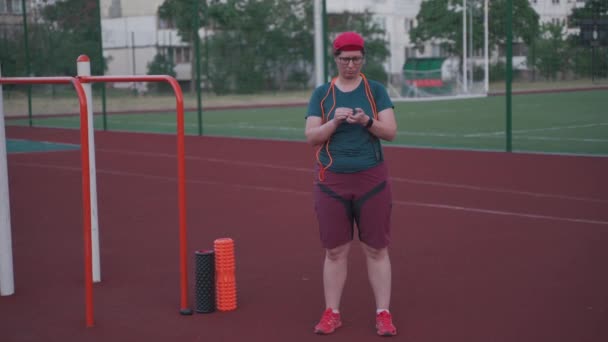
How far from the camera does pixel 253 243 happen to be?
839cm

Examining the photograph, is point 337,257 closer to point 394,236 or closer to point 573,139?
point 394,236

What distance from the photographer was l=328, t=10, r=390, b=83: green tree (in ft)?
Answer: 130

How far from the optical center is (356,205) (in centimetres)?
554

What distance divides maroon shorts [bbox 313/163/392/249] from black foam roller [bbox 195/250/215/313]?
3.06 feet

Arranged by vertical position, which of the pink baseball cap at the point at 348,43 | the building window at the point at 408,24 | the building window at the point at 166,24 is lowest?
the pink baseball cap at the point at 348,43

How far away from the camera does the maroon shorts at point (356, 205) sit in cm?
550

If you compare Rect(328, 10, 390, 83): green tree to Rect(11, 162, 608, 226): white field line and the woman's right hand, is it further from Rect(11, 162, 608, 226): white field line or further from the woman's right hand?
the woman's right hand

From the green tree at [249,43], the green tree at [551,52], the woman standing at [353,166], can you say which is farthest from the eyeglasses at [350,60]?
the green tree at [249,43]

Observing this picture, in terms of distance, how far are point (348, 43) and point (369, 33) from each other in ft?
126

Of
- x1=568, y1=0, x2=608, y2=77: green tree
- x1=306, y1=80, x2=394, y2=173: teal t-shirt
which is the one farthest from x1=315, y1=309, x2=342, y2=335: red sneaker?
x1=568, y1=0, x2=608, y2=77: green tree

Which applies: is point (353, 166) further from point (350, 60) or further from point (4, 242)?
point (4, 242)

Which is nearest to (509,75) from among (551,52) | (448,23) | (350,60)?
(551,52)

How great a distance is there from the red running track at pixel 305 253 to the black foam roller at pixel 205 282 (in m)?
0.08

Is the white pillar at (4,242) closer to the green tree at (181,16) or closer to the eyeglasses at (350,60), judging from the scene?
the eyeglasses at (350,60)
